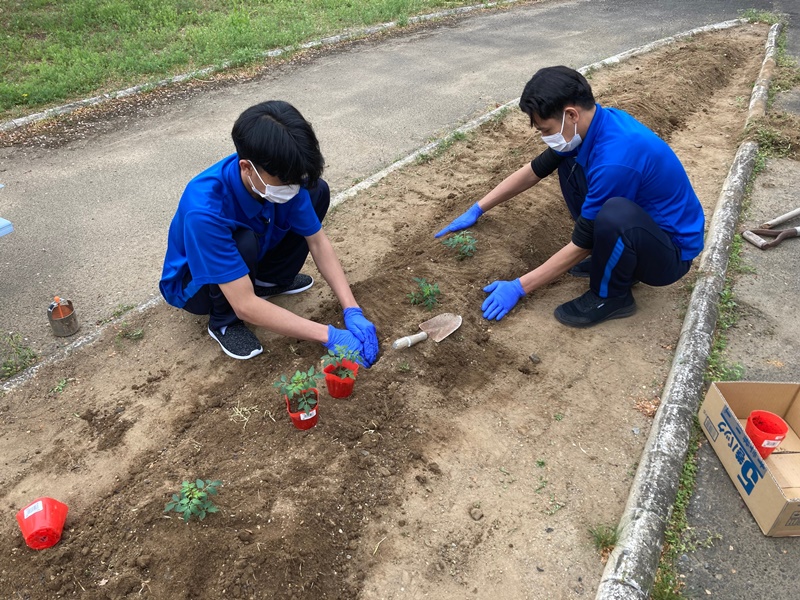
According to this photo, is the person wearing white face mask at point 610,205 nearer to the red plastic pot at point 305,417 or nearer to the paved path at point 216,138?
the red plastic pot at point 305,417

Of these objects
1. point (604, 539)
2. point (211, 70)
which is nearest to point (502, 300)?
point (604, 539)

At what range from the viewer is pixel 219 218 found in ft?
10.5

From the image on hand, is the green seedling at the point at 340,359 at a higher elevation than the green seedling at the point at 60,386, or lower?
higher

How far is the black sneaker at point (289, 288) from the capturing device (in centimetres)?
418

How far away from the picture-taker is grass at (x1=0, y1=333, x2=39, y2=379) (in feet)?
A: 12.1

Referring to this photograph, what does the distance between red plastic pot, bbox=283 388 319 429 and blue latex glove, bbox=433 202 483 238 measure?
79.5 inches

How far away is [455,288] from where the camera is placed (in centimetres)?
410

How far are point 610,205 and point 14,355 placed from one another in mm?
3674

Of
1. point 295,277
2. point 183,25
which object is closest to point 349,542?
point 295,277

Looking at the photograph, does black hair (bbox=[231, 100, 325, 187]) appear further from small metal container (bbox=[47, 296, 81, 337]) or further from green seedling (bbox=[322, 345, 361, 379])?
small metal container (bbox=[47, 296, 81, 337])

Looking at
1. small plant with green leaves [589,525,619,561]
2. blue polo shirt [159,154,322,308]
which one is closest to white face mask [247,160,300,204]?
blue polo shirt [159,154,322,308]

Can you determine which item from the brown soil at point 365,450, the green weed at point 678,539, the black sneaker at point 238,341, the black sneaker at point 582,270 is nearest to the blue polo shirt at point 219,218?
the black sneaker at point 238,341

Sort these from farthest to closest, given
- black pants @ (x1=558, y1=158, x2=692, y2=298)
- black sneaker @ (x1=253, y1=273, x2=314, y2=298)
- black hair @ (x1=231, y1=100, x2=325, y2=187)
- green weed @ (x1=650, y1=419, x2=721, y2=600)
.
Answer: black sneaker @ (x1=253, y1=273, x2=314, y2=298)
black pants @ (x1=558, y1=158, x2=692, y2=298)
black hair @ (x1=231, y1=100, x2=325, y2=187)
green weed @ (x1=650, y1=419, x2=721, y2=600)

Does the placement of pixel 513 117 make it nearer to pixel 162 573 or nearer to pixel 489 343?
pixel 489 343
